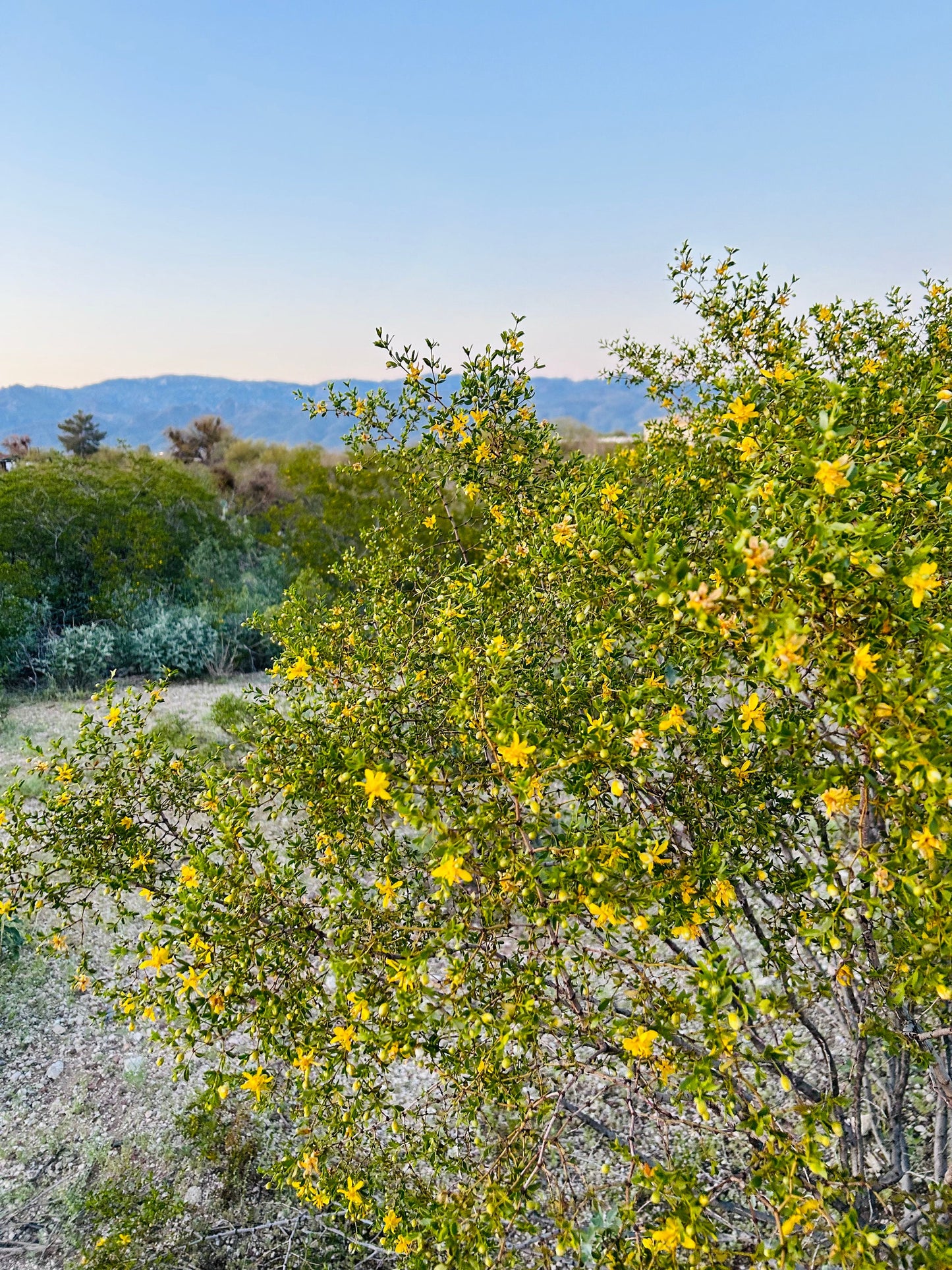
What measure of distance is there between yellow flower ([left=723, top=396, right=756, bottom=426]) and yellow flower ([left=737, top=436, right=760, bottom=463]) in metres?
0.09

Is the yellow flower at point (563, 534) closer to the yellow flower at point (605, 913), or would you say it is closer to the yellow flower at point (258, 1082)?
the yellow flower at point (605, 913)

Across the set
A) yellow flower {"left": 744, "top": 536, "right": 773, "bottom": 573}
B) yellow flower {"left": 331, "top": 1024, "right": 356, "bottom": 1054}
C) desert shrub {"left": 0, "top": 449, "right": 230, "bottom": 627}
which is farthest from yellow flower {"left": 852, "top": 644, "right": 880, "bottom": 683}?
desert shrub {"left": 0, "top": 449, "right": 230, "bottom": 627}

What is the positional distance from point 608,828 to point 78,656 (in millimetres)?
10309

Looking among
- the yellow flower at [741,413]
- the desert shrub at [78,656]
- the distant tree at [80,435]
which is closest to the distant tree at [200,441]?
the distant tree at [80,435]

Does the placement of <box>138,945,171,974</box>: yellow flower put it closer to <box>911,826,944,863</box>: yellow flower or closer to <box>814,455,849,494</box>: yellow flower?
<box>911,826,944,863</box>: yellow flower

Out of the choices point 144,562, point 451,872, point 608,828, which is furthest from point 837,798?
point 144,562

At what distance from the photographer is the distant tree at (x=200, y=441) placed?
25781mm

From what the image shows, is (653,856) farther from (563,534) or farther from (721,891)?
(563,534)

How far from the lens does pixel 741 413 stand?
1.67m

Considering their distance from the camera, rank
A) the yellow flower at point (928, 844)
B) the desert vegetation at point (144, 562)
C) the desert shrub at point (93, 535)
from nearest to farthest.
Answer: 1. the yellow flower at point (928, 844)
2. the desert vegetation at point (144, 562)
3. the desert shrub at point (93, 535)

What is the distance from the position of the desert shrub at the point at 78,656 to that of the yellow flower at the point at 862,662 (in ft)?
34.8

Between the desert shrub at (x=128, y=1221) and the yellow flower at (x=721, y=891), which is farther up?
the yellow flower at (x=721, y=891)

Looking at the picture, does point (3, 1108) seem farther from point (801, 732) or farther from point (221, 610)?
point (221, 610)

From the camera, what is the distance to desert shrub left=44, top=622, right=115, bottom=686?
9.81 metres
